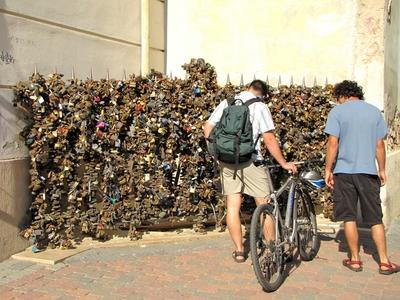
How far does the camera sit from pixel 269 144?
499 centimetres

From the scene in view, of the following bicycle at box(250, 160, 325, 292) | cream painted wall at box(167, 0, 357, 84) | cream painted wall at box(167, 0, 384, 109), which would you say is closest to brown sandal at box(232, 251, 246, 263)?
bicycle at box(250, 160, 325, 292)

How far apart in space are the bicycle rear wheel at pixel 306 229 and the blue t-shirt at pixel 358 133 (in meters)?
0.62

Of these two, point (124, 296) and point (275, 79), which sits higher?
point (275, 79)

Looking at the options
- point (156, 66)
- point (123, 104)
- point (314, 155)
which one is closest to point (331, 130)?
point (314, 155)

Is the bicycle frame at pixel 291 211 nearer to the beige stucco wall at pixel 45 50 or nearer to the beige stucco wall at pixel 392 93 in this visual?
the beige stucco wall at pixel 392 93

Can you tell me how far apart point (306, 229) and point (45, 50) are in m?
3.41

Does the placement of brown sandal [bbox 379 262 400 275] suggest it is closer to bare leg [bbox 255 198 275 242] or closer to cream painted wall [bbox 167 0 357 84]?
bare leg [bbox 255 198 275 242]

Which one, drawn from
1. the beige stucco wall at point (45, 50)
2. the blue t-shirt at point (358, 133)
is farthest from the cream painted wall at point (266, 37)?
the blue t-shirt at point (358, 133)

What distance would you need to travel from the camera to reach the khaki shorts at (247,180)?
202 inches

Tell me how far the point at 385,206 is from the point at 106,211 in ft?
11.1

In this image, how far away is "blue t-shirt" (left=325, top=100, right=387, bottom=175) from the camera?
16.1 ft

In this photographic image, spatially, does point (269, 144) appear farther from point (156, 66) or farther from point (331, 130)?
point (156, 66)

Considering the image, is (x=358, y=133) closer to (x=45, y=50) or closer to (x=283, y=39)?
(x=283, y=39)

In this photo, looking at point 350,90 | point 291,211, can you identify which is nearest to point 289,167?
point 291,211
